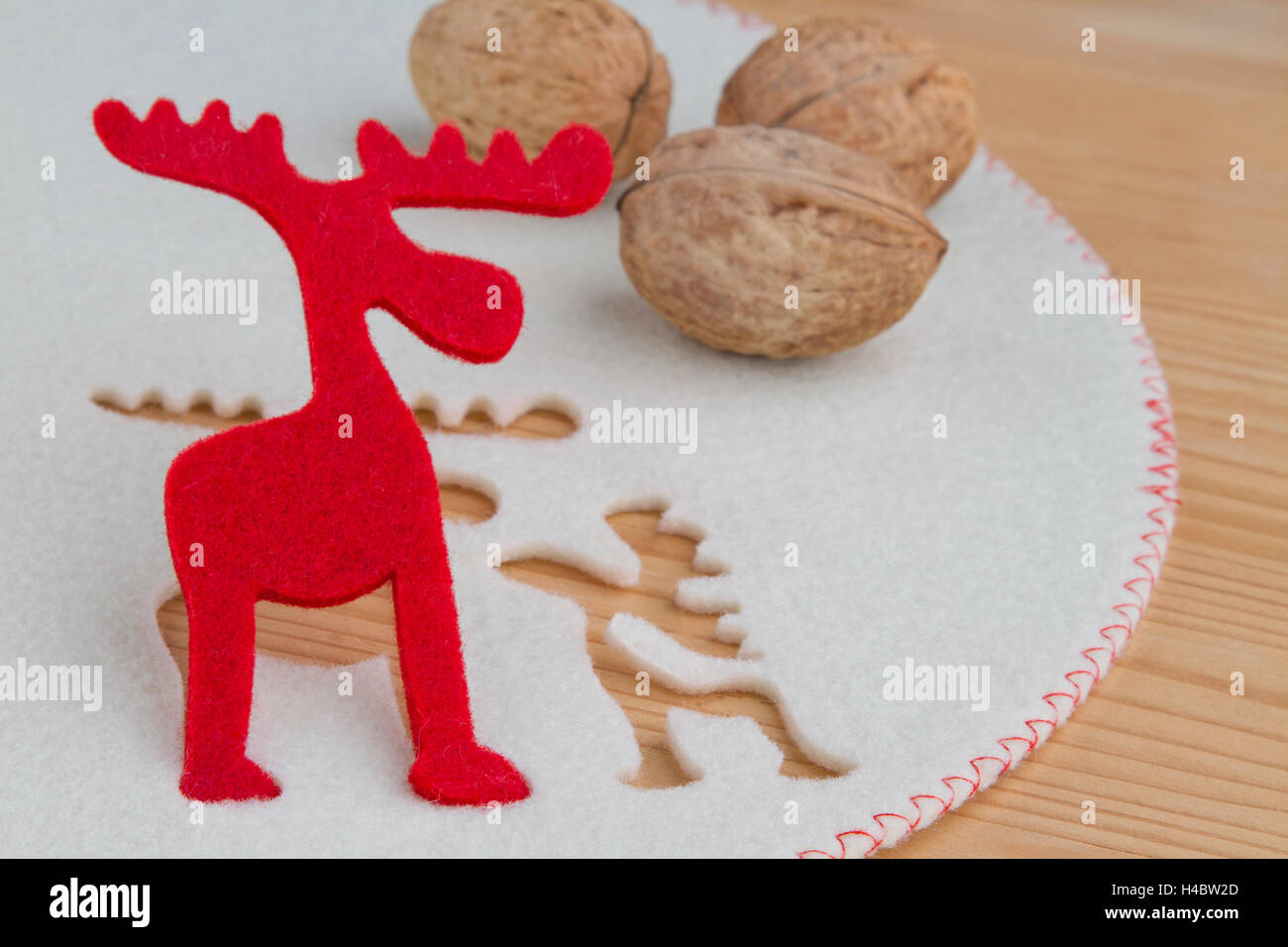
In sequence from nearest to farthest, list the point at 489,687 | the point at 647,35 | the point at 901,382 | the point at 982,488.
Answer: the point at 489,687 < the point at 982,488 < the point at 901,382 < the point at 647,35

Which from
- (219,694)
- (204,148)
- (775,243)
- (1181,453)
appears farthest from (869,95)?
(219,694)

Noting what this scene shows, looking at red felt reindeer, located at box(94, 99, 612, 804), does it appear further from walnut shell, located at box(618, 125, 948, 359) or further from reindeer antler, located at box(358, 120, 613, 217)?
walnut shell, located at box(618, 125, 948, 359)

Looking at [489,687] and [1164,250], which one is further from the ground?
[1164,250]

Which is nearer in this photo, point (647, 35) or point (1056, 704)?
point (1056, 704)

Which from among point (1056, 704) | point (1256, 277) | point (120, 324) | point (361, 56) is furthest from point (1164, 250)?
point (120, 324)

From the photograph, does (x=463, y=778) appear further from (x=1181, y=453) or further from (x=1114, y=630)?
(x=1181, y=453)

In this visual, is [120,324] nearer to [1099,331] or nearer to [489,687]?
[489,687]

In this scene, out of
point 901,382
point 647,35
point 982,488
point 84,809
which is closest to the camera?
point 84,809

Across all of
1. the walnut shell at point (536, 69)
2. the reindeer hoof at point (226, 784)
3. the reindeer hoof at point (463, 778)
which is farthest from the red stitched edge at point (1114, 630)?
the walnut shell at point (536, 69)
